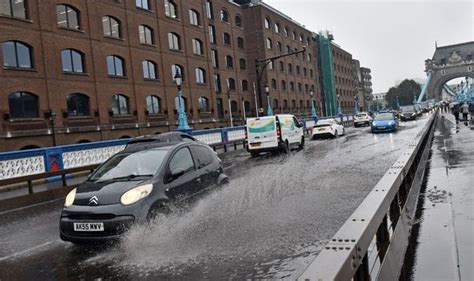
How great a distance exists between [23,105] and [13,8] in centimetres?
606

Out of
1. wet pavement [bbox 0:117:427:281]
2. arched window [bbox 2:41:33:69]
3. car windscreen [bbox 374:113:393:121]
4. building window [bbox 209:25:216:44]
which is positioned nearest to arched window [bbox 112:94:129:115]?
arched window [bbox 2:41:33:69]

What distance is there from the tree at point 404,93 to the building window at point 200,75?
117 m

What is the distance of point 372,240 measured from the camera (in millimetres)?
4230

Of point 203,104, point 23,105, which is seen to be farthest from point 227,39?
point 23,105

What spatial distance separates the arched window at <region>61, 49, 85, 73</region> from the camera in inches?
1231

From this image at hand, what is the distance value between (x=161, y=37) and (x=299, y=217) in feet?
119

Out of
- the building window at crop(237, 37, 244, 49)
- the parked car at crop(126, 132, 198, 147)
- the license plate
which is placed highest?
the building window at crop(237, 37, 244, 49)

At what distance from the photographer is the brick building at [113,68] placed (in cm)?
2789

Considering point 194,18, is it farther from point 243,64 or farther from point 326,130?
point 326,130

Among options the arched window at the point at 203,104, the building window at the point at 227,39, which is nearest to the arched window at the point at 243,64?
the building window at the point at 227,39

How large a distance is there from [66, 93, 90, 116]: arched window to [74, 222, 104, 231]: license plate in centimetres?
2604

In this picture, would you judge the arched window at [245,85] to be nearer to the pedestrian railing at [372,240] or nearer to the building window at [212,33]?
the building window at [212,33]

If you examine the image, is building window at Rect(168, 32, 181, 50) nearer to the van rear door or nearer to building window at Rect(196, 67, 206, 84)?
building window at Rect(196, 67, 206, 84)

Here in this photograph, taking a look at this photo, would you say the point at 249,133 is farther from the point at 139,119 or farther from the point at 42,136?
the point at 139,119
